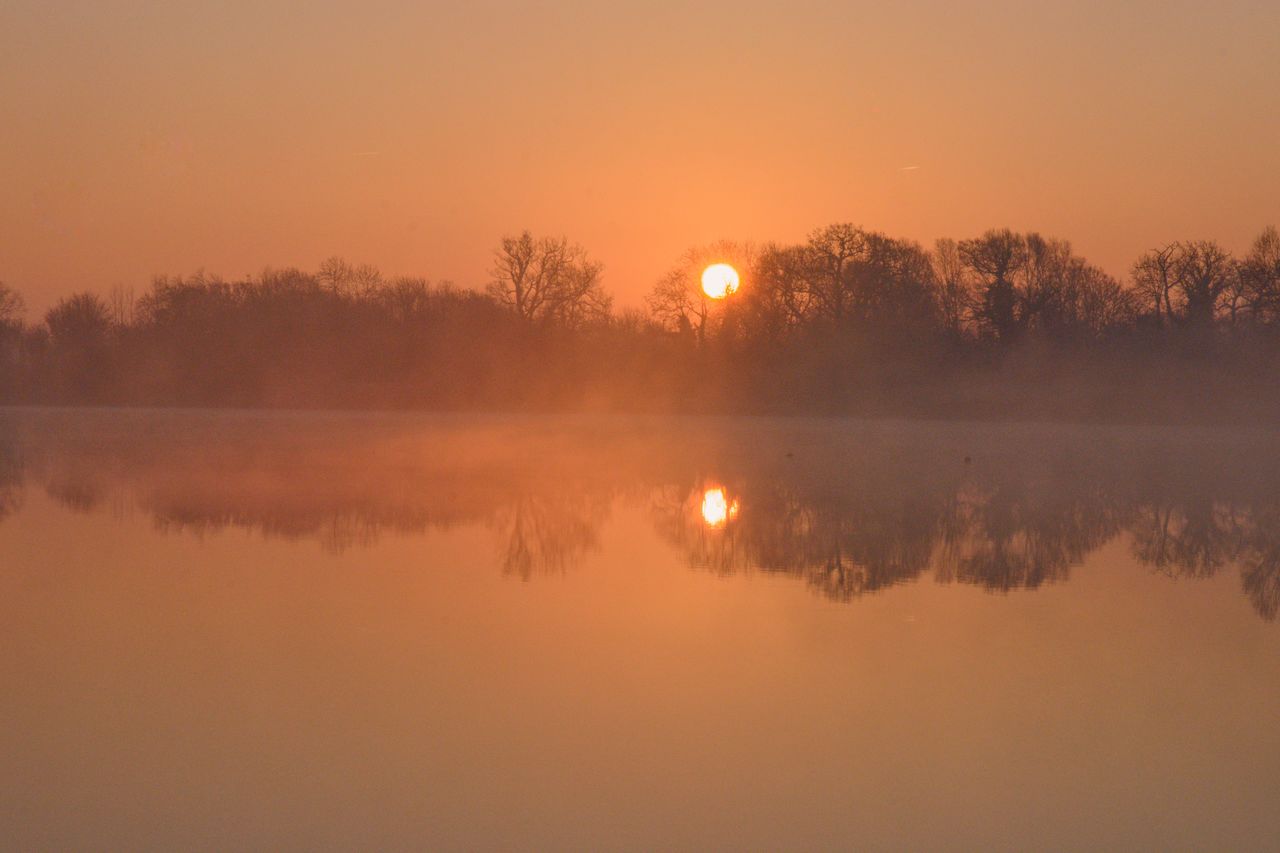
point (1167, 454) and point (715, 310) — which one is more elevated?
point (715, 310)

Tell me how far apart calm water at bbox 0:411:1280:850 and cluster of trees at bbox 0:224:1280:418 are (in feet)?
101

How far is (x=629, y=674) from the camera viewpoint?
6332mm

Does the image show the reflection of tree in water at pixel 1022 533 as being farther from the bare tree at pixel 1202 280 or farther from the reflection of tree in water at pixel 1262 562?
the bare tree at pixel 1202 280

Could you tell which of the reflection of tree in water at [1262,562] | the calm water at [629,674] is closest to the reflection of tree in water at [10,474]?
the calm water at [629,674]

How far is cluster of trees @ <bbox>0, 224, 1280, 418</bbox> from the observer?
43.2 meters

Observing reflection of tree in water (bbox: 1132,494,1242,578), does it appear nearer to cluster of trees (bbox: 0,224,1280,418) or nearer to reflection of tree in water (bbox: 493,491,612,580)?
reflection of tree in water (bbox: 493,491,612,580)

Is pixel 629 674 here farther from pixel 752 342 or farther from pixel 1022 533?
pixel 752 342

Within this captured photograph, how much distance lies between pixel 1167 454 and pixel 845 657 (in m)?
21.1

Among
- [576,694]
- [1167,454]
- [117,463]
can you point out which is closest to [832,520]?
[576,694]

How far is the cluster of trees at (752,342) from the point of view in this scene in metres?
43.2

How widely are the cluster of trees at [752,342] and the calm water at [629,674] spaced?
3071 cm

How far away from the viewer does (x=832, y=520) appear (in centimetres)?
1276

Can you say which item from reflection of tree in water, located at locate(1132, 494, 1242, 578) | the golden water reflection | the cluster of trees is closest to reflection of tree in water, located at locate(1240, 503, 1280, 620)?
reflection of tree in water, located at locate(1132, 494, 1242, 578)

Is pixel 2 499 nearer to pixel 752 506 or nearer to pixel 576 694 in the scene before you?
pixel 752 506
